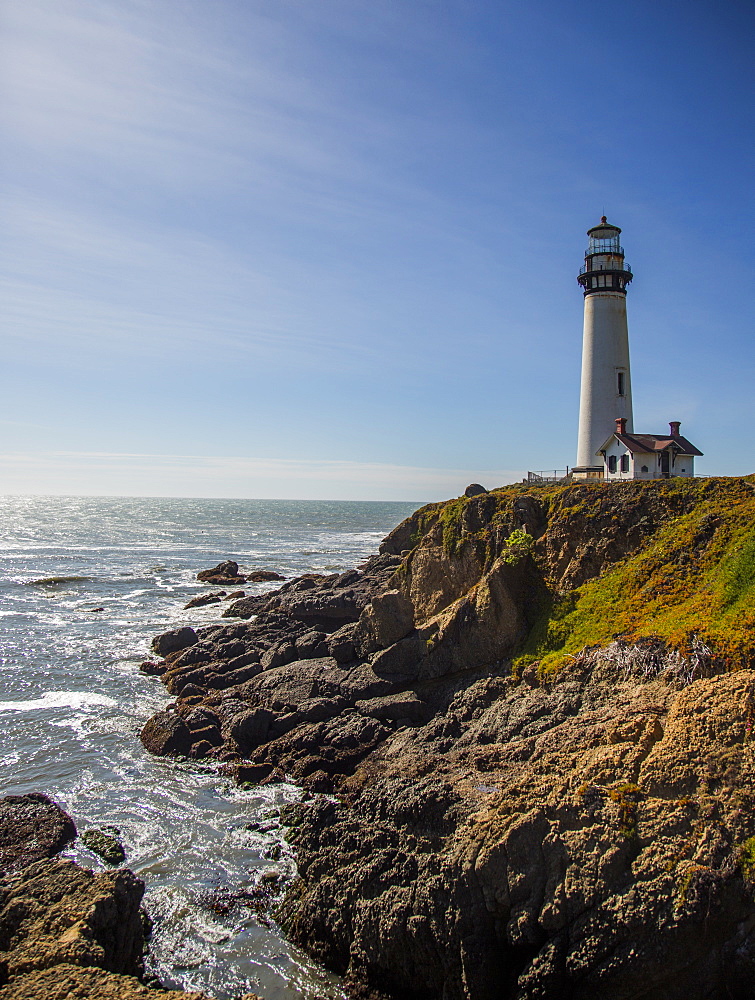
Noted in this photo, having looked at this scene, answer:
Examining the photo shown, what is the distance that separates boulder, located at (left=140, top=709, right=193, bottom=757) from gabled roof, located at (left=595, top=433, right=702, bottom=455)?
22892 millimetres

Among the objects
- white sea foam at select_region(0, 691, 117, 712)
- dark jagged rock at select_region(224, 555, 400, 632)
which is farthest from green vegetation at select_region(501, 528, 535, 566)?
white sea foam at select_region(0, 691, 117, 712)

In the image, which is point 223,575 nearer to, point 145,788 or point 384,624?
→ point 384,624

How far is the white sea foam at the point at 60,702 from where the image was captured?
24109 mm

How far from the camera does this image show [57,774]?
1888 centimetres

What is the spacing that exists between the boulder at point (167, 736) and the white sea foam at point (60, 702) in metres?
4.05

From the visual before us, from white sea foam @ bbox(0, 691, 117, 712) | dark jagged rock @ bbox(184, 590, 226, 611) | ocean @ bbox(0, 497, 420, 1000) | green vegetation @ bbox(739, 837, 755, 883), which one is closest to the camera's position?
green vegetation @ bbox(739, 837, 755, 883)

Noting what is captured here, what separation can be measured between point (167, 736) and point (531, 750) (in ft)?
39.9

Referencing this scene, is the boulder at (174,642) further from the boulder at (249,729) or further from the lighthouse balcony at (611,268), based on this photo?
the lighthouse balcony at (611,268)

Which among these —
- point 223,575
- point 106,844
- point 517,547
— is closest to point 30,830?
point 106,844

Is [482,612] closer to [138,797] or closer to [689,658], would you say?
[689,658]

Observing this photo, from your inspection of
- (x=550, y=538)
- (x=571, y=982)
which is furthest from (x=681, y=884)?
(x=550, y=538)

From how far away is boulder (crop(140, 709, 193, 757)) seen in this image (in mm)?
20500

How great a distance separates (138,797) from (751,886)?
48.0ft

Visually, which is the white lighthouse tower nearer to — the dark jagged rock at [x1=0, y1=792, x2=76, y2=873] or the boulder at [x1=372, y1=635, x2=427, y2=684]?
the boulder at [x1=372, y1=635, x2=427, y2=684]
